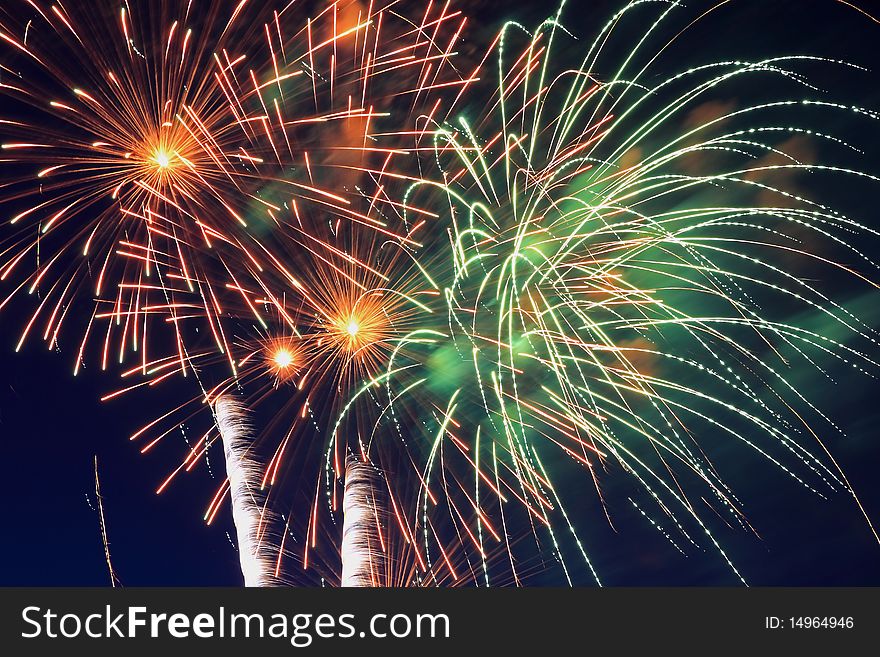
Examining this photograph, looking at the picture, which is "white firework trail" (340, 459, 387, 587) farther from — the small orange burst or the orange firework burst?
the small orange burst

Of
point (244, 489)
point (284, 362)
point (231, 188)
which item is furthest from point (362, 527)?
point (231, 188)

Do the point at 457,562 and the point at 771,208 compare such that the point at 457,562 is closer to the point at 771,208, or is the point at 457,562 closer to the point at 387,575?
the point at 387,575

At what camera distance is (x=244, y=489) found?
4.83 m

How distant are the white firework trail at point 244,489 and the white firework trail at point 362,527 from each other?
0.53 m

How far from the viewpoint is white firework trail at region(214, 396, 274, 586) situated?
4770 millimetres

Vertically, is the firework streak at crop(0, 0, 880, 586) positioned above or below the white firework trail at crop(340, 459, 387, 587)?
above

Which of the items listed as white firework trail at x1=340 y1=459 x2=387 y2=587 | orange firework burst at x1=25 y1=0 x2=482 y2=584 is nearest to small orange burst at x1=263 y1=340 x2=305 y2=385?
A: orange firework burst at x1=25 y1=0 x2=482 y2=584

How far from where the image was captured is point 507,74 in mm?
4980

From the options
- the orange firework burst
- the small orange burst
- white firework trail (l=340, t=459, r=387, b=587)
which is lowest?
white firework trail (l=340, t=459, r=387, b=587)

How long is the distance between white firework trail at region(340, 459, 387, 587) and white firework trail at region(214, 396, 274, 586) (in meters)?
0.53

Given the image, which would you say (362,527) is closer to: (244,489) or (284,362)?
(244,489)

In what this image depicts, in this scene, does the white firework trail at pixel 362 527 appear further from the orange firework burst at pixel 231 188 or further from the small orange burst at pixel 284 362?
the small orange burst at pixel 284 362

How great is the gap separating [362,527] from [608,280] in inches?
93.7

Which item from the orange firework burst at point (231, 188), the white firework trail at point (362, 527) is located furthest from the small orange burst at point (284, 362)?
the white firework trail at point (362, 527)
